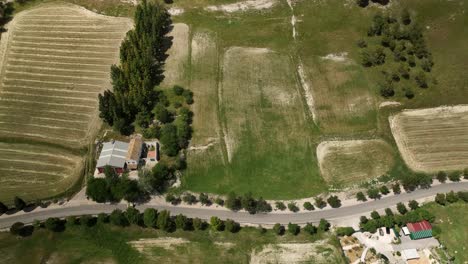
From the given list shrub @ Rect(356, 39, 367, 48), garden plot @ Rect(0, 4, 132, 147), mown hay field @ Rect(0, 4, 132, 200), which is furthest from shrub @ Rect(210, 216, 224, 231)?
shrub @ Rect(356, 39, 367, 48)

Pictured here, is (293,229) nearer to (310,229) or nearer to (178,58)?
(310,229)

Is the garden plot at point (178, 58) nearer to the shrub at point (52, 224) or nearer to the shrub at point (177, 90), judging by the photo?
the shrub at point (177, 90)

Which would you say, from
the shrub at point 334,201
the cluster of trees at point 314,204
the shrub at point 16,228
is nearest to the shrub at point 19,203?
the shrub at point 16,228

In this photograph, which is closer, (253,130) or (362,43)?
(253,130)

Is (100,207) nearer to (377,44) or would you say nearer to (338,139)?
(338,139)

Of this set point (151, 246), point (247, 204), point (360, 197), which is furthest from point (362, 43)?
point (151, 246)

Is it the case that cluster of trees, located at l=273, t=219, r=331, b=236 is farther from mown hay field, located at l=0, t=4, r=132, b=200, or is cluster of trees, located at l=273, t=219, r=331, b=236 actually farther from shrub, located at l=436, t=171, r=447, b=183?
mown hay field, located at l=0, t=4, r=132, b=200

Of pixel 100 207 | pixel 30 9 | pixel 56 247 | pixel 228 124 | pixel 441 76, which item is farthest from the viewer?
pixel 30 9

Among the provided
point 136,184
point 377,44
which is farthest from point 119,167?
point 377,44
